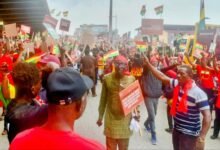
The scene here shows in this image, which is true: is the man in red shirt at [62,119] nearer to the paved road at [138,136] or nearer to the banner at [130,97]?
the banner at [130,97]

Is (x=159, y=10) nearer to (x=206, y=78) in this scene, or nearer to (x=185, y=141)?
(x=206, y=78)

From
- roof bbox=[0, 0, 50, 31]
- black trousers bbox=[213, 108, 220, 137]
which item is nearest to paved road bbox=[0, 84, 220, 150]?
black trousers bbox=[213, 108, 220, 137]

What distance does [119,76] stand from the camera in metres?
5.41

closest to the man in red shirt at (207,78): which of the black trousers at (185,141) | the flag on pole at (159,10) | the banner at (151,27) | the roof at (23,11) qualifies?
the black trousers at (185,141)

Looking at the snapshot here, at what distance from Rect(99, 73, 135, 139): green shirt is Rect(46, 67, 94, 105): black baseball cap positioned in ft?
10.6

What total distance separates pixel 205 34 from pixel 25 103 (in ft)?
36.3

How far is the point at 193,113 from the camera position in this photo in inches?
191

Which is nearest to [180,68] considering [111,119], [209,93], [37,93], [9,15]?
[111,119]

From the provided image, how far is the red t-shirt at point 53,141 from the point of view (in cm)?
201

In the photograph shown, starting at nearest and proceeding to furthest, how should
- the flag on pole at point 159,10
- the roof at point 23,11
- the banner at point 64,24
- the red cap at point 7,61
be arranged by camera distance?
the red cap at point 7,61, the banner at point 64,24, the roof at point 23,11, the flag on pole at point 159,10

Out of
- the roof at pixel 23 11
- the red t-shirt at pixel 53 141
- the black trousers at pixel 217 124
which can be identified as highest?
the roof at pixel 23 11

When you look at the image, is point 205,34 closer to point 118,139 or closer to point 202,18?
point 202,18

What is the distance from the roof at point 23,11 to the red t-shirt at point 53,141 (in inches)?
539

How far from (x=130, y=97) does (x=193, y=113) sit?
2.77ft
